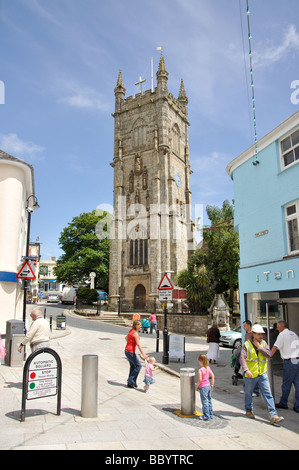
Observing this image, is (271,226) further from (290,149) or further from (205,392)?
(205,392)

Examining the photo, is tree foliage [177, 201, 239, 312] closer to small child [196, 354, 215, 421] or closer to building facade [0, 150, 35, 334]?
building facade [0, 150, 35, 334]

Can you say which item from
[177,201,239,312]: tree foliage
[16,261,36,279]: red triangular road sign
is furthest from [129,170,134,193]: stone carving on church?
[16,261,36,279]: red triangular road sign

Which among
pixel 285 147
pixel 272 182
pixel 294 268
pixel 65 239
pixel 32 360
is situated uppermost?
pixel 65 239

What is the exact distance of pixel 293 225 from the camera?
10031 millimetres

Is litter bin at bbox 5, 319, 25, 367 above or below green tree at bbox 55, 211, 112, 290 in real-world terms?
below

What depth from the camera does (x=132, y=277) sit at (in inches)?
1549

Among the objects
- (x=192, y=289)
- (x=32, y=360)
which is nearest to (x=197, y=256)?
(x=192, y=289)

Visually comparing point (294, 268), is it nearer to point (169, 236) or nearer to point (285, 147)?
point (285, 147)

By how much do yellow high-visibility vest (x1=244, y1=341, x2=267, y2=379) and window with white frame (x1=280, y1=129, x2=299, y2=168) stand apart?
5.92 metres

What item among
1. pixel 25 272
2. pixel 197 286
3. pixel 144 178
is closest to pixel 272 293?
pixel 25 272

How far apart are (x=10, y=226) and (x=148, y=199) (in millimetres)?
25169

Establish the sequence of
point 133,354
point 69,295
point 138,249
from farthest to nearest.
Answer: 1. point 69,295
2. point 138,249
3. point 133,354

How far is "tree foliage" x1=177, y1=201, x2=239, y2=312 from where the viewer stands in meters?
30.7

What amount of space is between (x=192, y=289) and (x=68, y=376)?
22342mm
